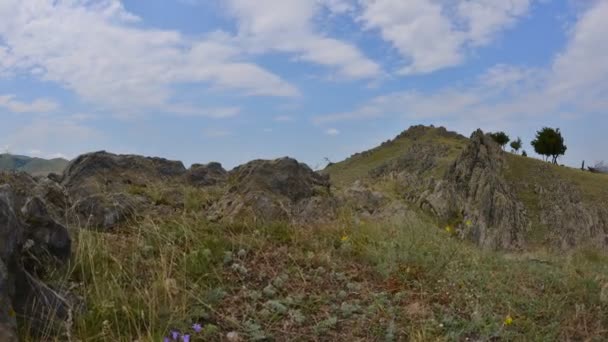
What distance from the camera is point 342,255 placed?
15.4 ft

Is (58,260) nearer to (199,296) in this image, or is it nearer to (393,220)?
(199,296)

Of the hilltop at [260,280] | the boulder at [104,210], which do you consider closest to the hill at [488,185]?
the hilltop at [260,280]

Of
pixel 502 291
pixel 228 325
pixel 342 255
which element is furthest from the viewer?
pixel 342 255

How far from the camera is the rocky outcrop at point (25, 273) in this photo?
271 cm

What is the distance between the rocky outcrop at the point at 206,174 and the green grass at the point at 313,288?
4.49 m

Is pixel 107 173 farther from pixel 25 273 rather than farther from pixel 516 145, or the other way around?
pixel 516 145

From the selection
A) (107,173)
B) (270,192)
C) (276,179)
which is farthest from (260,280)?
(107,173)

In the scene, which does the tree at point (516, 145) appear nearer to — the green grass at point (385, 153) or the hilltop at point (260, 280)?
the green grass at point (385, 153)

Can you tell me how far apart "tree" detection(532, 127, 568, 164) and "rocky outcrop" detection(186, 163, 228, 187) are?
47.6 metres

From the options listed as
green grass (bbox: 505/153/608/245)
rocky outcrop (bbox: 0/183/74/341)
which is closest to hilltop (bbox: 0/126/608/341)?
rocky outcrop (bbox: 0/183/74/341)

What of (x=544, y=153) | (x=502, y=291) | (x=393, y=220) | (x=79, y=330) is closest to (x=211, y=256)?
(x=79, y=330)

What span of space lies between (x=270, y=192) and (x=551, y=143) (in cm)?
5035

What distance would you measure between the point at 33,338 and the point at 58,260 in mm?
762

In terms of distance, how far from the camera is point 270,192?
730 cm
